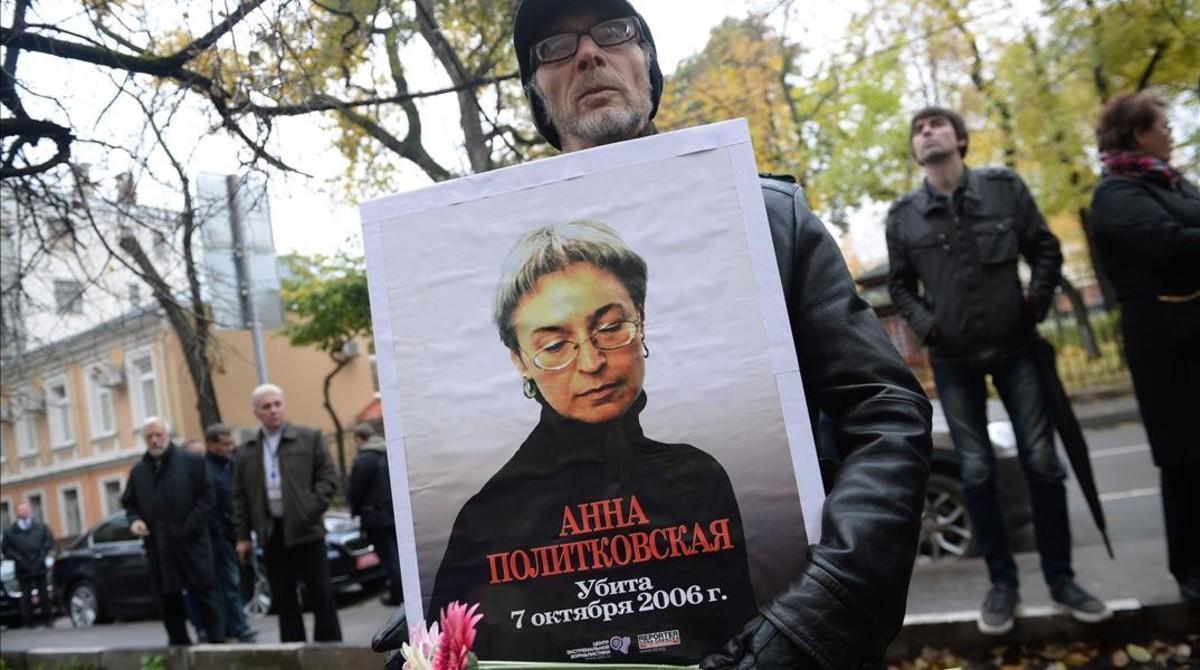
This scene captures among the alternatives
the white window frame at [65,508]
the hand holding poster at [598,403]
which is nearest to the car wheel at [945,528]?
the hand holding poster at [598,403]

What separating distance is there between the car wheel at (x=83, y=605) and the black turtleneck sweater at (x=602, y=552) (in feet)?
46.9

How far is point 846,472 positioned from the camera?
133cm

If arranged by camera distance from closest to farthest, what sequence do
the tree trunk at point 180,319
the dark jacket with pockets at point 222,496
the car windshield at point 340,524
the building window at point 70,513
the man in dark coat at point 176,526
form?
the tree trunk at point 180,319, the man in dark coat at point 176,526, the dark jacket with pockets at point 222,496, the car windshield at point 340,524, the building window at point 70,513

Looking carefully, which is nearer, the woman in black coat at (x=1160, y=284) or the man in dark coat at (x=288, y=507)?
the woman in black coat at (x=1160, y=284)

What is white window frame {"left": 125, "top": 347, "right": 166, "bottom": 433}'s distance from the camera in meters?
26.4

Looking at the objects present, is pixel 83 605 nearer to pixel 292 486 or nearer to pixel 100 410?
pixel 292 486

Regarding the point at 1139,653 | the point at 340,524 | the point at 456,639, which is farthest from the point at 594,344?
the point at 340,524

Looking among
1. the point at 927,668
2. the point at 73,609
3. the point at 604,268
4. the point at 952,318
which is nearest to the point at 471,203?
the point at 604,268

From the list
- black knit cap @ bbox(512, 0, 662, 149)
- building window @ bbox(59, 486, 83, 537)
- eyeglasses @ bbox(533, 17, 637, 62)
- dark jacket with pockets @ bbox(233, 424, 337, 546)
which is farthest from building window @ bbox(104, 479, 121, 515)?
eyeglasses @ bbox(533, 17, 637, 62)

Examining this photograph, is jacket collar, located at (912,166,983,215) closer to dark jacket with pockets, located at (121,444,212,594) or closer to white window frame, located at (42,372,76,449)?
dark jacket with pockets, located at (121,444,212,594)

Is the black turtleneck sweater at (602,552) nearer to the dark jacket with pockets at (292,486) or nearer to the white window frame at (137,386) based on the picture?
the dark jacket with pockets at (292,486)

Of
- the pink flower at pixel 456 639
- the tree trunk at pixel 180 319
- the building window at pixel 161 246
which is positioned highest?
the building window at pixel 161 246

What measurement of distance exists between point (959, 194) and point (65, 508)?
1338 inches

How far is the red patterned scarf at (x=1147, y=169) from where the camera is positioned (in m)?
3.89
